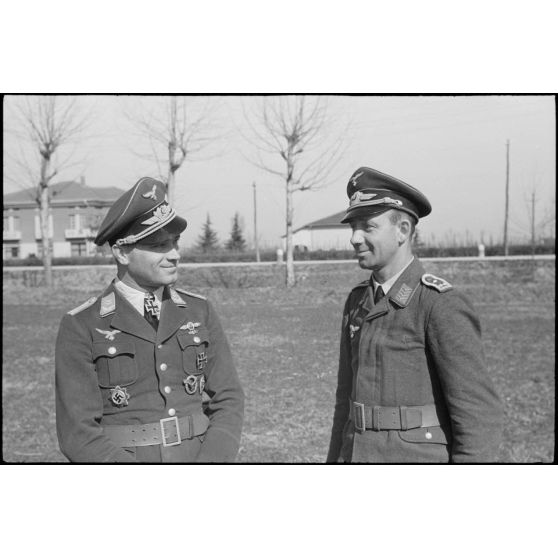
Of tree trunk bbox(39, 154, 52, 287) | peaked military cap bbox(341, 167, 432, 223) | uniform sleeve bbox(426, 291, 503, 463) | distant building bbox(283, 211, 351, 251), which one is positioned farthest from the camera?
tree trunk bbox(39, 154, 52, 287)

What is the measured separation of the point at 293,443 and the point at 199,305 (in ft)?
4.40

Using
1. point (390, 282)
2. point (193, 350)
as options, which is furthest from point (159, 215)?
point (390, 282)

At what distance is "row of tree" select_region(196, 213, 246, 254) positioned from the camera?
161 inches

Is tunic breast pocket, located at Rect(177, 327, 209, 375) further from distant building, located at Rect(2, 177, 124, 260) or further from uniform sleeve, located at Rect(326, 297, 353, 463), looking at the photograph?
distant building, located at Rect(2, 177, 124, 260)

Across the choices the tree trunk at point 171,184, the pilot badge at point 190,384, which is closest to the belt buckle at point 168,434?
the pilot badge at point 190,384

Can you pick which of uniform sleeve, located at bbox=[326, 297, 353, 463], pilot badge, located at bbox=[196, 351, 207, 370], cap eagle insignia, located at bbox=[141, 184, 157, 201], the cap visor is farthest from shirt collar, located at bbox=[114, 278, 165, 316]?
the cap visor

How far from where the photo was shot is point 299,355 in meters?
4.55

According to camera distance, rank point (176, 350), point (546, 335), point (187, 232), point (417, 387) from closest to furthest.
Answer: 1. point (417, 387)
2. point (176, 350)
3. point (187, 232)
4. point (546, 335)

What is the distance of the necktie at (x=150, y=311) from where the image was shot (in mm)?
3318

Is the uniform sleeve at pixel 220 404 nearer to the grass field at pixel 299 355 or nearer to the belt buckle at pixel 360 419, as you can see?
the belt buckle at pixel 360 419

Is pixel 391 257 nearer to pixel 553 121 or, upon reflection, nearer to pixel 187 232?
pixel 187 232

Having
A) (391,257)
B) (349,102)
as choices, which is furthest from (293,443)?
(349,102)

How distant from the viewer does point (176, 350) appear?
3279 millimetres

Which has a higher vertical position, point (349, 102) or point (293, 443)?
point (349, 102)
